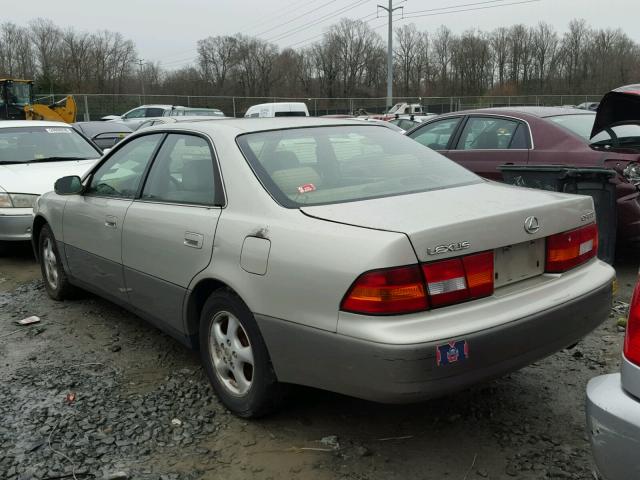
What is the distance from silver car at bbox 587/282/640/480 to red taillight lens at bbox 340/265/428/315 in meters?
0.70

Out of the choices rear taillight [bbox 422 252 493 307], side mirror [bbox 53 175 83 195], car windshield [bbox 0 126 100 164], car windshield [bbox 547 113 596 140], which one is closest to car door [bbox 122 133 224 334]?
side mirror [bbox 53 175 83 195]

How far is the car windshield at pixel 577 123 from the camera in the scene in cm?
600

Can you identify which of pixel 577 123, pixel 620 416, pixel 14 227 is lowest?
pixel 14 227

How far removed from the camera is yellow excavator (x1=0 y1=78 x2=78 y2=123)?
25047 millimetres

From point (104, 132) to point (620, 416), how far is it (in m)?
12.8

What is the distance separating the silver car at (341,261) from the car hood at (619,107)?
67.7 inches

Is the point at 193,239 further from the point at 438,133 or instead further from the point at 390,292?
the point at 438,133

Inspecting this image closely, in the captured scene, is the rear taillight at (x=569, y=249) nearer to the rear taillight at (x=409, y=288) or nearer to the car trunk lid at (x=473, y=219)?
the car trunk lid at (x=473, y=219)

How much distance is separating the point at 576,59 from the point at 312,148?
77.2 m

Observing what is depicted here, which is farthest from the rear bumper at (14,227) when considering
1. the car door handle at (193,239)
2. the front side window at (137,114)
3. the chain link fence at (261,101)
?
the chain link fence at (261,101)

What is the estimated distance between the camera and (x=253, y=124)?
11.7 feet

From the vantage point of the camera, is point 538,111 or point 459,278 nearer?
point 459,278

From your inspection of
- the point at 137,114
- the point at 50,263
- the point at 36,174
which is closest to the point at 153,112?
→ the point at 137,114

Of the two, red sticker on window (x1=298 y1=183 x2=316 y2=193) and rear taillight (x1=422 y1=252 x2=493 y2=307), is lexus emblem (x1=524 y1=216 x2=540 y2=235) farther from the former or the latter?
red sticker on window (x1=298 y1=183 x2=316 y2=193)
